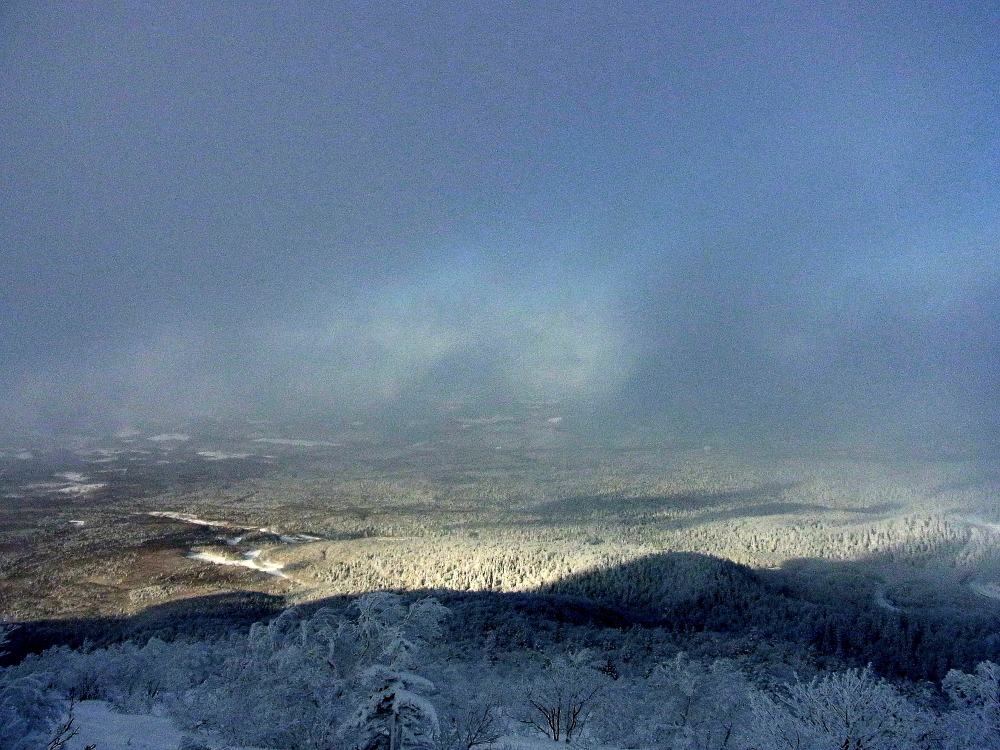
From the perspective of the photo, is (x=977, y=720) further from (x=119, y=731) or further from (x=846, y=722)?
(x=119, y=731)

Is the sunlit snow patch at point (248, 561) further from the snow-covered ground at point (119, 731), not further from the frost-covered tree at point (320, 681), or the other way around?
the frost-covered tree at point (320, 681)

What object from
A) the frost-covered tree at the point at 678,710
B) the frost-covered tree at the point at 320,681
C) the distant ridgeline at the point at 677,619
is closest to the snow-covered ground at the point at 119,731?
the frost-covered tree at the point at 320,681

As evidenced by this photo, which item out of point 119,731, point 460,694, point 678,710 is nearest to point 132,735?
point 119,731

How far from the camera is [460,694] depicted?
36125 millimetres

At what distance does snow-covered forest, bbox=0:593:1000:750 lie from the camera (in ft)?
73.4

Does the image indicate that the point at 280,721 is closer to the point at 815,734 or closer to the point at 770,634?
the point at 815,734

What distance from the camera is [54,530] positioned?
12169 centimetres

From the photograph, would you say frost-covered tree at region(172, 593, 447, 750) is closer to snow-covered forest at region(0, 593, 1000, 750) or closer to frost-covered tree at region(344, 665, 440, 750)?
snow-covered forest at region(0, 593, 1000, 750)

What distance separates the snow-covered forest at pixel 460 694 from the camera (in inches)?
881

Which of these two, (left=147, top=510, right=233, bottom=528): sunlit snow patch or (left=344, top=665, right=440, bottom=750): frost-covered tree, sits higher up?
(left=344, top=665, right=440, bottom=750): frost-covered tree

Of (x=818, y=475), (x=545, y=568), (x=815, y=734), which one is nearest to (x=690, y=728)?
(x=815, y=734)

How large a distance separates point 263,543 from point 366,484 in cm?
7050

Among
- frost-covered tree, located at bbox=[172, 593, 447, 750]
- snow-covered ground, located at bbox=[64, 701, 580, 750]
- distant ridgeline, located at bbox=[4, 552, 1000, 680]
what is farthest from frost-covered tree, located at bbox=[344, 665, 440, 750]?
distant ridgeline, located at bbox=[4, 552, 1000, 680]

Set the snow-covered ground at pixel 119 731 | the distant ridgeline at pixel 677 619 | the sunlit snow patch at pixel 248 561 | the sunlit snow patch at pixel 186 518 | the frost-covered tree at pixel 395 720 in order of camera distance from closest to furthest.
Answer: the frost-covered tree at pixel 395 720
the snow-covered ground at pixel 119 731
the distant ridgeline at pixel 677 619
the sunlit snow patch at pixel 248 561
the sunlit snow patch at pixel 186 518
